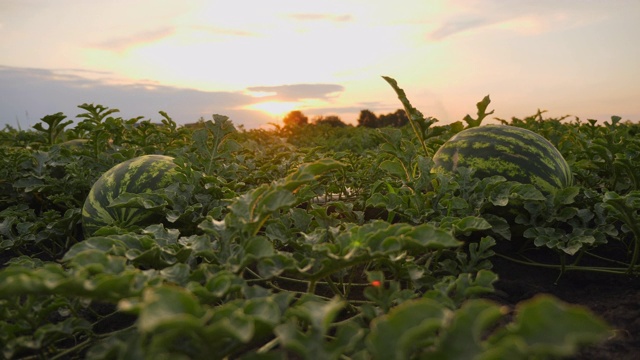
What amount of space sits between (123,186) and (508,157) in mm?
2500

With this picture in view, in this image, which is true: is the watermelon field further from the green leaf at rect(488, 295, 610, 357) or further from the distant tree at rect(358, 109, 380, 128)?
the distant tree at rect(358, 109, 380, 128)

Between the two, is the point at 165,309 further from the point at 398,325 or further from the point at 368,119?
the point at 368,119

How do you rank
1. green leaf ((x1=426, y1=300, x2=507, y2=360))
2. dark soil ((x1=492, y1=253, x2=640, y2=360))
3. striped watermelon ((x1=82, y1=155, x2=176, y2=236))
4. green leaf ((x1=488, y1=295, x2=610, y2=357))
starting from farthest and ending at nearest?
striped watermelon ((x1=82, y1=155, x2=176, y2=236)) < dark soil ((x1=492, y1=253, x2=640, y2=360)) < green leaf ((x1=426, y1=300, x2=507, y2=360)) < green leaf ((x1=488, y1=295, x2=610, y2=357))

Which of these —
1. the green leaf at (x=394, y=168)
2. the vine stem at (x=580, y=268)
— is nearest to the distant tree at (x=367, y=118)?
the green leaf at (x=394, y=168)

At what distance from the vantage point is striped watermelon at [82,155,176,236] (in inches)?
139

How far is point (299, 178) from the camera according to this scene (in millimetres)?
1937

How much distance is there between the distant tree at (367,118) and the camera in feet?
68.6

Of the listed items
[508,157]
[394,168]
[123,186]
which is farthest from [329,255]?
[123,186]

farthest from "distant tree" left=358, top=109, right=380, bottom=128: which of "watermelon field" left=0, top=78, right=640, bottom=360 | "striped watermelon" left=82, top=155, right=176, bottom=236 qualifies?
"striped watermelon" left=82, top=155, right=176, bottom=236

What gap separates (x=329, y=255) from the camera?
1.82 m

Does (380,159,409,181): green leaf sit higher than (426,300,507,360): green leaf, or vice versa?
(380,159,409,181): green leaf

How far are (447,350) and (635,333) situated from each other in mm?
1510

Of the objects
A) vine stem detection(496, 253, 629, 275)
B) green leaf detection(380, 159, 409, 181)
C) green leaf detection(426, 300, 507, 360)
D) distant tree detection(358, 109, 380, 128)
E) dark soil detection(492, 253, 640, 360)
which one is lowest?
dark soil detection(492, 253, 640, 360)

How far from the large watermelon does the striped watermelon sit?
182 centimetres
